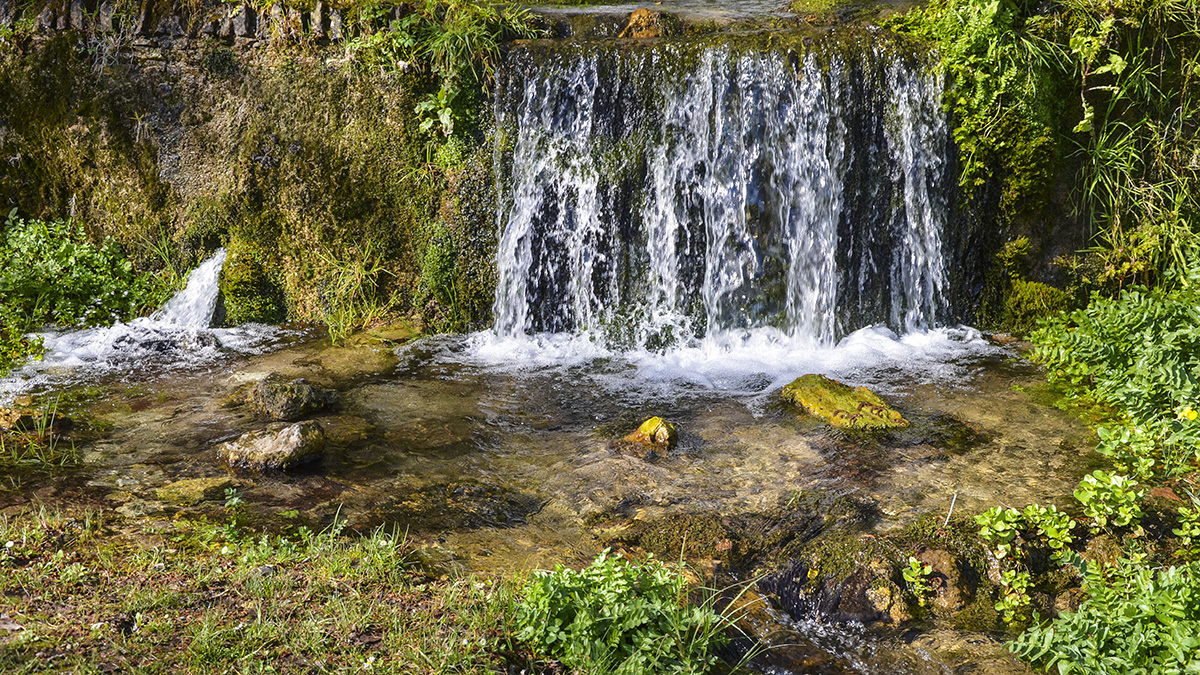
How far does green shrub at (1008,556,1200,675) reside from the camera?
254 centimetres

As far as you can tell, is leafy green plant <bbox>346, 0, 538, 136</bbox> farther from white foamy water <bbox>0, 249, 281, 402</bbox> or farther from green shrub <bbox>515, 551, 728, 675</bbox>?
green shrub <bbox>515, 551, 728, 675</bbox>

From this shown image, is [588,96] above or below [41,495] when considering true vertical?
above

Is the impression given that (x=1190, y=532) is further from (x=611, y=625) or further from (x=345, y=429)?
(x=345, y=429)

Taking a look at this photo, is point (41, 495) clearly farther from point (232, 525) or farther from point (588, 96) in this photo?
point (588, 96)

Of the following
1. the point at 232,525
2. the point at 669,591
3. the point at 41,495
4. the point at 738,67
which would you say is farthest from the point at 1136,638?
the point at 738,67

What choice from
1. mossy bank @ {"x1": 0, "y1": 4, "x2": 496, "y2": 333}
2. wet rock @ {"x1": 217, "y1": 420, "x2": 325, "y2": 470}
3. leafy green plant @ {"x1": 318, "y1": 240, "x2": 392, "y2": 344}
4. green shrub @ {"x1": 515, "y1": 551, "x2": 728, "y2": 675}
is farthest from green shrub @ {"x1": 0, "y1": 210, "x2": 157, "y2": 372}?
green shrub @ {"x1": 515, "y1": 551, "x2": 728, "y2": 675}

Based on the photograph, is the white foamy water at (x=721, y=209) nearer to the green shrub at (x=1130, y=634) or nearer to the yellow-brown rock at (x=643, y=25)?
the yellow-brown rock at (x=643, y=25)

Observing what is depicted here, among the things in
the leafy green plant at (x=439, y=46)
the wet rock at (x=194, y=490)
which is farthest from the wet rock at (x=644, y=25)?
the wet rock at (x=194, y=490)

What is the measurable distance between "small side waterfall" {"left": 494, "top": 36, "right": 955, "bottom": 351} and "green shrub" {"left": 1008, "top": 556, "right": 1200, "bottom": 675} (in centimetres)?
380

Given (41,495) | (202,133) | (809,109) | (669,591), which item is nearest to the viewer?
(669,591)

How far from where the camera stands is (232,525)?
11.2ft

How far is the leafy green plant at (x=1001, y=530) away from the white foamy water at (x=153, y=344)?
16.4ft

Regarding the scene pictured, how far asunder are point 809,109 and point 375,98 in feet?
11.0

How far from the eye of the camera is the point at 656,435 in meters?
4.57
